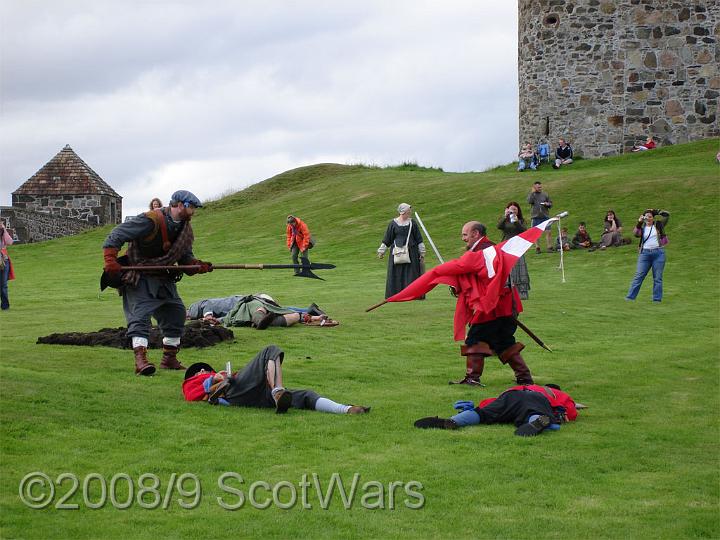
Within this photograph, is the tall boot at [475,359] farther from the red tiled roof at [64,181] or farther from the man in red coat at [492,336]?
the red tiled roof at [64,181]

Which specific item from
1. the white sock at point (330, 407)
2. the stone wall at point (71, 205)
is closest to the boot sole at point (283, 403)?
the white sock at point (330, 407)

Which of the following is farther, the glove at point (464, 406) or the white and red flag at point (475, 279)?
the white and red flag at point (475, 279)

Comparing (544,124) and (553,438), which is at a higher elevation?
(544,124)

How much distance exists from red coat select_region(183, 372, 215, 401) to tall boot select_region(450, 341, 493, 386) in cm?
298

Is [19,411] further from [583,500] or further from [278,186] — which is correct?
[278,186]

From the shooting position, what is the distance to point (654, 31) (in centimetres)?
4753

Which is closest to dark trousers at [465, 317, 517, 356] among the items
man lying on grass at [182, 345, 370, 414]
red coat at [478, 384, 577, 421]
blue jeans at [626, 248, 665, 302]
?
red coat at [478, 384, 577, 421]

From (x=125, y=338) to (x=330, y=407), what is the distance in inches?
203

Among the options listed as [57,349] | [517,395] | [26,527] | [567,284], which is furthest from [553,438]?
[567,284]

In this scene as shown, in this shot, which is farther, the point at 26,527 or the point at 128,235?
the point at 128,235

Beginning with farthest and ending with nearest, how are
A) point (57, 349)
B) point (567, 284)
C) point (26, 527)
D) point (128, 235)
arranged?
point (567, 284) → point (57, 349) → point (128, 235) → point (26, 527)

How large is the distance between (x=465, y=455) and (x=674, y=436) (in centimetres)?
218

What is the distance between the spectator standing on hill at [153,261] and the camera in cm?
1271

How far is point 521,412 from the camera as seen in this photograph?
32.8 feet
